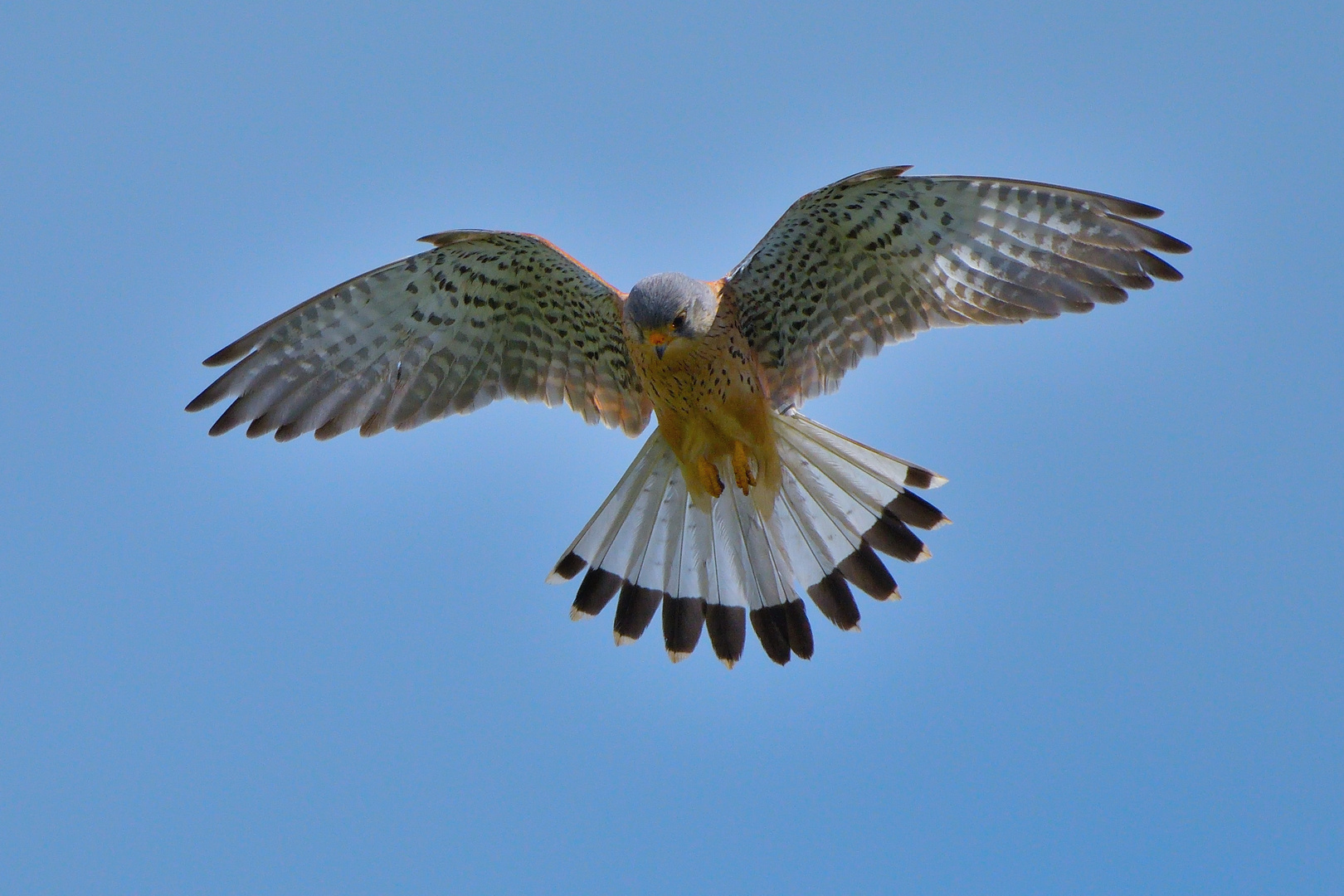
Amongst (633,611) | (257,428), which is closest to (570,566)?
(633,611)

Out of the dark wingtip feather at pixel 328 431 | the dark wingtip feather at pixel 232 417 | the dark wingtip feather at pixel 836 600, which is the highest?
the dark wingtip feather at pixel 836 600

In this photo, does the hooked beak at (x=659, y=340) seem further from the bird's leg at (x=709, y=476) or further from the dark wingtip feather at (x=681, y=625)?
the dark wingtip feather at (x=681, y=625)

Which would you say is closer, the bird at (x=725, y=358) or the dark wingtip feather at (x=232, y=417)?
the bird at (x=725, y=358)

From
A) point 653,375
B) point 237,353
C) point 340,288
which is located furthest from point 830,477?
point 237,353

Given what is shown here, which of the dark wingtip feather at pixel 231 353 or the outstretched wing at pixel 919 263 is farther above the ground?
the outstretched wing at pixel 919 263

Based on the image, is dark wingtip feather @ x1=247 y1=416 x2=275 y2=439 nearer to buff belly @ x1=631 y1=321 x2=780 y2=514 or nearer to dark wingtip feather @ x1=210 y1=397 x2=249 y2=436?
dark wingtip feather @ x1=210 y1=397 x2=249 y2=436

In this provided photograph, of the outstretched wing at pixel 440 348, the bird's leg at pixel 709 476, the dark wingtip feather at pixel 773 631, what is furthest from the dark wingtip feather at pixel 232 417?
the dark wingtip feather at pixel 773 631

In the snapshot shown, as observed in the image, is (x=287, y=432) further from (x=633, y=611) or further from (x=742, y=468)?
(x=742, y=468)
